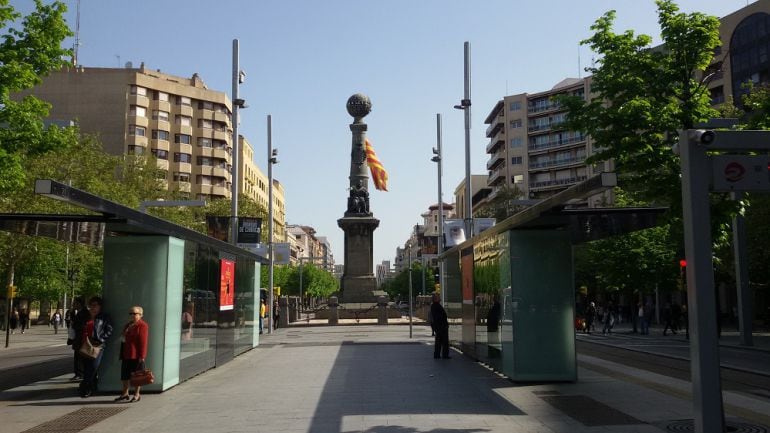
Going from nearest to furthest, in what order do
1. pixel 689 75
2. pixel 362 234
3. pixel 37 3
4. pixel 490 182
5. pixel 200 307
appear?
1. pixel 200 307
2. pixel 689 75
3. pixel 37 3
4. pixel 362 234
5. pixel 490 182

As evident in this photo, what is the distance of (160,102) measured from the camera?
85.4m

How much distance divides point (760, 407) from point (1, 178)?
18632 mm

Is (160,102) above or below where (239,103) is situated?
above

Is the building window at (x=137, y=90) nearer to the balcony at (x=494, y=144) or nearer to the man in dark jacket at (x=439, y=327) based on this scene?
the balcony at (x=494, y=144)

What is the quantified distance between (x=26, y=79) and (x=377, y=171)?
3057cm

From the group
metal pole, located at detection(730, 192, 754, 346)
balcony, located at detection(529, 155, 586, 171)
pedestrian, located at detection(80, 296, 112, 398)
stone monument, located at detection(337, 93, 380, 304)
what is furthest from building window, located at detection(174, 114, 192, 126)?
pedestrian, located at detection(80, 296, 112, 398)

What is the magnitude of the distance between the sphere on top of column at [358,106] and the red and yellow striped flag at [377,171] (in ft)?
14.4

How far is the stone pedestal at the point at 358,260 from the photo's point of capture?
48531mm

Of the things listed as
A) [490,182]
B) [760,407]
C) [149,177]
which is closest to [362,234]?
[149,177]

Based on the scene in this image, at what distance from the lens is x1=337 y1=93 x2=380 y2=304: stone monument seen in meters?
48.6

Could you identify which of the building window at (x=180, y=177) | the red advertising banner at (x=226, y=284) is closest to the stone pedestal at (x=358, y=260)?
the red advertising banner at (x=226, y=284)

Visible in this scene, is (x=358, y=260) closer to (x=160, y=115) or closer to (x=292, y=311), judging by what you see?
(x=292, y=311)

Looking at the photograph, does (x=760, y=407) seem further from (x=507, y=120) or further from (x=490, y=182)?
(x=490, y=182)

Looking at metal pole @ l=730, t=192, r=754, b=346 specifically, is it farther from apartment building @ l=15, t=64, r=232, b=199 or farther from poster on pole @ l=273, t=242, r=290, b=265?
apartment building @ l=15, t=64, r=232, b=199
